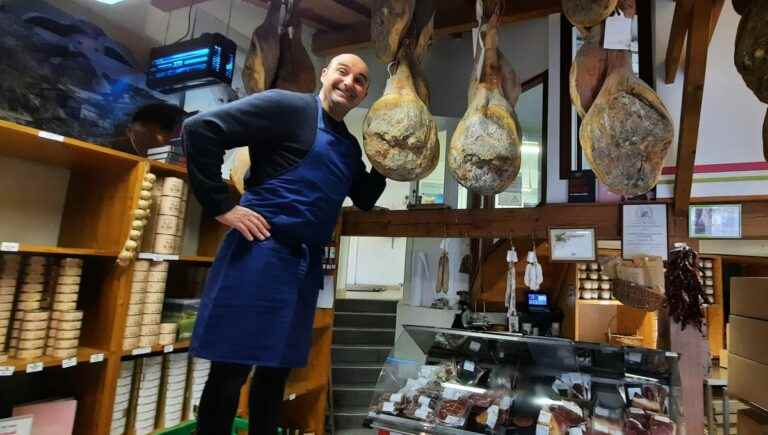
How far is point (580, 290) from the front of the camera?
4703 mm

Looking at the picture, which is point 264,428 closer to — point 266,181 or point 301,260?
point 301,260

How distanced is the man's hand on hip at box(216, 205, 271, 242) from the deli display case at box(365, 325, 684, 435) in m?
1.18

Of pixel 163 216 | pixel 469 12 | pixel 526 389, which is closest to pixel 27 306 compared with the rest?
pixel 163 216

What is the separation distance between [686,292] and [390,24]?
1.96 metres

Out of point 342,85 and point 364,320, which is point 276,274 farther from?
point 364,320

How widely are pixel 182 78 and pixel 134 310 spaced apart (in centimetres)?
124

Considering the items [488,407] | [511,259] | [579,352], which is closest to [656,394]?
[579,352]

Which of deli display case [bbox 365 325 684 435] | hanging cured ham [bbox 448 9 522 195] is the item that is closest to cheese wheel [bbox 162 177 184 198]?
deli display case [bbox 365 325 684 435]

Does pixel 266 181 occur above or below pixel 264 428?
above

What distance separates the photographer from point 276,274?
1142 millimetres

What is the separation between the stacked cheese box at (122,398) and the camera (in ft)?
6.28

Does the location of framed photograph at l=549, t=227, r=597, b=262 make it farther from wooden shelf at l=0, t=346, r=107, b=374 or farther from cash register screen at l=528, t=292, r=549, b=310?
wooden shelf at l=0, t=346, r=107, b=374

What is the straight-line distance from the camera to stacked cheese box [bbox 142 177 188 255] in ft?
6.77

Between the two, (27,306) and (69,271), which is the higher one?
(69,271)
